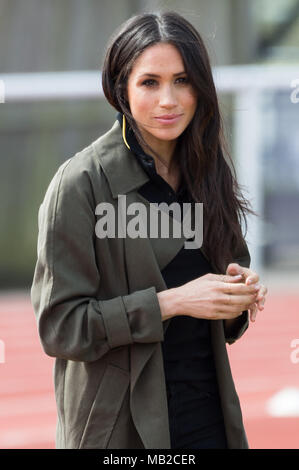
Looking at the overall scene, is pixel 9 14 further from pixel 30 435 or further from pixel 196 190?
pixel 196 190

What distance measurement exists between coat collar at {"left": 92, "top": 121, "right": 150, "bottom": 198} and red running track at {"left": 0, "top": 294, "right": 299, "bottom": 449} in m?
2.41

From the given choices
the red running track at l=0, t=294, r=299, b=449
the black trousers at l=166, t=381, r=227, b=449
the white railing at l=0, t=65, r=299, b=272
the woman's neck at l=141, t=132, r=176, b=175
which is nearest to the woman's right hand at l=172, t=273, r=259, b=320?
the black trousers at l=166, t=381, r=227, b=449

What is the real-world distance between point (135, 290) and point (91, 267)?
0.13 metres

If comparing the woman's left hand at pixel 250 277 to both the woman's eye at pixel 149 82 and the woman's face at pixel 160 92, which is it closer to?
the woman's face at pixel 160 92

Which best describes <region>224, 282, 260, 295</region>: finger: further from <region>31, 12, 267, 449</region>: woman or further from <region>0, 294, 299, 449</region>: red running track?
<region>0, 294, 299, 449</region>: red running track

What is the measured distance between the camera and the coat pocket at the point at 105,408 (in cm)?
185

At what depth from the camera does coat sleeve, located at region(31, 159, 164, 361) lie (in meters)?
1.81

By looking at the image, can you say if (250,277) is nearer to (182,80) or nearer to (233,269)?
(233,269)

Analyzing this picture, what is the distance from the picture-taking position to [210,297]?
6.02ft

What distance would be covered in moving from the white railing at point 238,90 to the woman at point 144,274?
700 centimetres

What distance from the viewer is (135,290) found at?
190 cm

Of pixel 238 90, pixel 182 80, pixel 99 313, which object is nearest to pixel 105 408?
pixel 99 313

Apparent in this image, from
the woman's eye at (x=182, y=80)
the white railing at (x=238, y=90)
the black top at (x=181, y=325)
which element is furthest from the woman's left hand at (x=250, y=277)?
the white railing at (x=238, y=90)

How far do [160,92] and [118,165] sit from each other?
0.21 m
